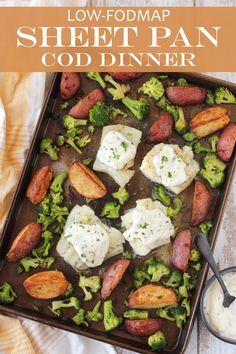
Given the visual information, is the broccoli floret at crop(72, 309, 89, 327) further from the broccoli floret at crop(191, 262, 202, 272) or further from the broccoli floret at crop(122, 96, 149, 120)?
the broccoli floret at crop(122, 96, 149, 120)

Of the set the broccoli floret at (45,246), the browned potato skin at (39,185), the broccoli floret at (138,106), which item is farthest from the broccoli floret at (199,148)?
the broccoli floret at (45,246)

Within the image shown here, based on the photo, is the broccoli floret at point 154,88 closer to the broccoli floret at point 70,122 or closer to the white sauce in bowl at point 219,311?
the broccoli floret at point 70,122

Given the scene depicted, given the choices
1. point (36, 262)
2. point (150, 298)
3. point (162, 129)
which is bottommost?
point (150, 298)

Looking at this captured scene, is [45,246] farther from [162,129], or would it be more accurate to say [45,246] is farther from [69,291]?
[162,129]

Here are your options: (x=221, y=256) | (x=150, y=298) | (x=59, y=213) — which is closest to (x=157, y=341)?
(x=150, y=298)

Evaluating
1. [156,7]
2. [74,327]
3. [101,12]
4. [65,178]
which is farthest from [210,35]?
[74,327]

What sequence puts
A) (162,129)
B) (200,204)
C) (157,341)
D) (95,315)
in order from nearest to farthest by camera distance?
(157,341)
(95,315)
(200,204)
(162,129)
